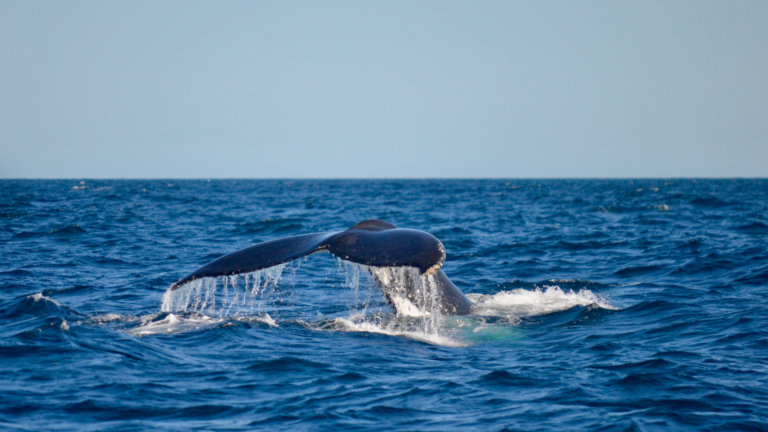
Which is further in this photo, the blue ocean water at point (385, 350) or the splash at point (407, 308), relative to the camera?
the splash at point (407, 308)

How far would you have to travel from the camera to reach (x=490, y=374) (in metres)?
6.46

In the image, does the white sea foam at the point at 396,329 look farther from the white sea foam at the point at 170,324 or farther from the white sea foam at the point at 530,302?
the white sea foam at the point at 170,324

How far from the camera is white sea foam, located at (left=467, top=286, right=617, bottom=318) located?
31.0ft

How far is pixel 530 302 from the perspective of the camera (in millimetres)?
10234

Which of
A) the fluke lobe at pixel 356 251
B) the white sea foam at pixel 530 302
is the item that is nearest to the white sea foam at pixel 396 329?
the fluke lobe at pixel 356 251

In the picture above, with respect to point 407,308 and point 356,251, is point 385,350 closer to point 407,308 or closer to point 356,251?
point 407,308

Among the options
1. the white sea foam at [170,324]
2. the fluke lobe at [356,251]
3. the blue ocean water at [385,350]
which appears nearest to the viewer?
the blue ocean water at [385,350]

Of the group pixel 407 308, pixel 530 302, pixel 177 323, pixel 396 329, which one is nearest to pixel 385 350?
pixel 396 329

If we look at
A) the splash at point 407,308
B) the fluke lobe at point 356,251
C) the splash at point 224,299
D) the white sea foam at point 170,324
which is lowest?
the splash at point 224,299

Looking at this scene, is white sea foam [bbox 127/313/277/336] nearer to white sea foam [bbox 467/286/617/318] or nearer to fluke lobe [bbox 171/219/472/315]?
fluke lobe [bbox 171/219/472/315]

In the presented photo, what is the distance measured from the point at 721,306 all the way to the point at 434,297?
175 inches

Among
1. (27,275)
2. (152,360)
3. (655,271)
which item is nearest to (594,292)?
(655,271)

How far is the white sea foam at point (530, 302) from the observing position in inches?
372

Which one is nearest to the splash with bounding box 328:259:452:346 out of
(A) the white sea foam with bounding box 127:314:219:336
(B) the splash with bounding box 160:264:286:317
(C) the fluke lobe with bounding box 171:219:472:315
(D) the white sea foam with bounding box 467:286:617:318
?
(C) the fluke lobe with bounding box 171:219:472:315
